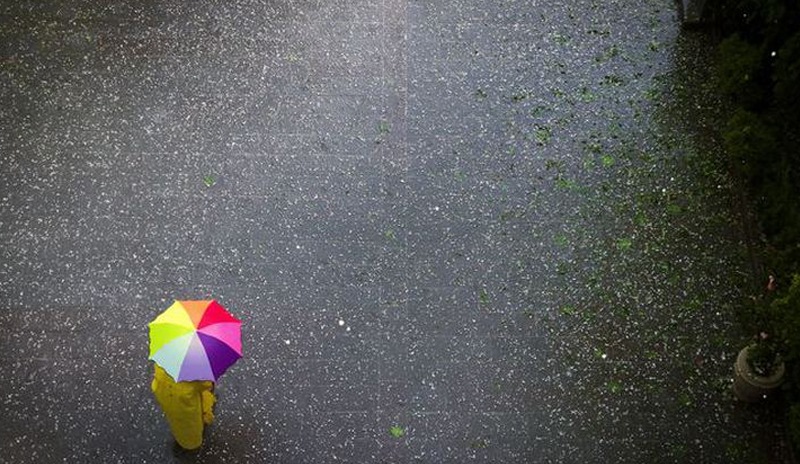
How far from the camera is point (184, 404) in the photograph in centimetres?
337

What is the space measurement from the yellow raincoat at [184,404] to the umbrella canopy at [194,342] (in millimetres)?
123

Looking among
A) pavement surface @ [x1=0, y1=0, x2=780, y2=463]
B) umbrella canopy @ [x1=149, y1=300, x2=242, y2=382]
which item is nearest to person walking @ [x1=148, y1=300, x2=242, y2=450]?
umbrella canopy @ [x1=149, y1=300, x2=242, y2=382]

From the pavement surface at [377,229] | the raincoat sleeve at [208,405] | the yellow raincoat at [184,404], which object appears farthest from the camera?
the pavement surface at [377,229]

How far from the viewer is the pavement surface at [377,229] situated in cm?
380

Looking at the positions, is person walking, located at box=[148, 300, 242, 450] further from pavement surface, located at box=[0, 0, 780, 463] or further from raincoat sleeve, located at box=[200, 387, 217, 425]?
pavement surface, located at box=[0, 0, 780, 463]

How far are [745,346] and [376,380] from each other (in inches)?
64.1

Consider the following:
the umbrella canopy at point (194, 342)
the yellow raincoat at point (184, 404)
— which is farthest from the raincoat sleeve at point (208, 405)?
the umbrella canopy at point (194, 342)

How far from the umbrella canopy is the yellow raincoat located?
0.12 metres

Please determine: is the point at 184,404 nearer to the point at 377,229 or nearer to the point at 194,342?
the point at 194,342

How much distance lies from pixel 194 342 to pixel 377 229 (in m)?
1.37

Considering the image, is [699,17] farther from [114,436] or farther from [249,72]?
[114,436]

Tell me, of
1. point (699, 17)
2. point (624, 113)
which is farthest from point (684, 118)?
point (699, 17)

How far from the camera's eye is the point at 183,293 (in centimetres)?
411

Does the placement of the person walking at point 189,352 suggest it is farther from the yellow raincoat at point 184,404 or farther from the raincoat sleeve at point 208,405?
the raincoat sleeve at point 208,405
